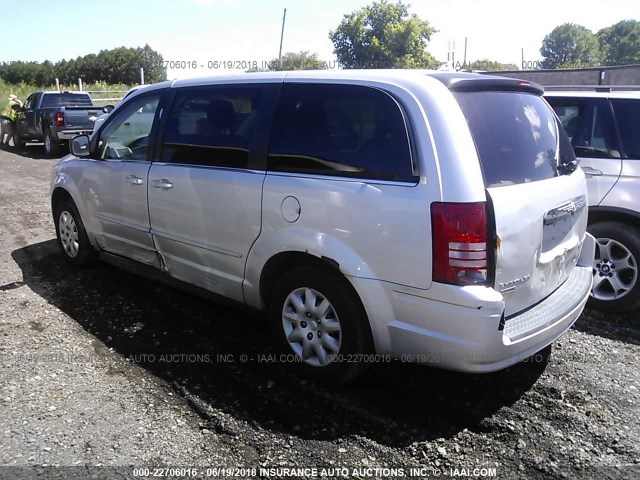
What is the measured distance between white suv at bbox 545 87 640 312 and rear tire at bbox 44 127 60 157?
48.4 feet

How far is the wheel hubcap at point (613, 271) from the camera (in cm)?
464

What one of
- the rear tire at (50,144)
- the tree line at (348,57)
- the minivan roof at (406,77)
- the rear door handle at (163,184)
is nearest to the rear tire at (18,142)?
the rear tire at (50,144)

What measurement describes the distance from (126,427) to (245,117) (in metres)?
2.11

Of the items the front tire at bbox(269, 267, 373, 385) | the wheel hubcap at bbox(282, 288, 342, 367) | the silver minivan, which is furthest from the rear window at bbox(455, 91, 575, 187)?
the wheel hubcap at bbox(282, 288, 342, 367)

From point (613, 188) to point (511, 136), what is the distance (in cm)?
201

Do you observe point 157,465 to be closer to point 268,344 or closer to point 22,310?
point 268,344

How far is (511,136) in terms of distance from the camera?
3.15 meters

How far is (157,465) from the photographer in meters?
2.74

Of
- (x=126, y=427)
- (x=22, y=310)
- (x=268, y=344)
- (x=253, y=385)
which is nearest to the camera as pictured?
(x=126, y=427)

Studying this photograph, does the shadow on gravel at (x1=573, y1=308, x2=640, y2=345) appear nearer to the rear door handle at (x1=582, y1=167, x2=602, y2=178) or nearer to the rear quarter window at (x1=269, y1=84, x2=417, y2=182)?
the rear door handle at (x1=582, y1=167, x2=602, y2=178)

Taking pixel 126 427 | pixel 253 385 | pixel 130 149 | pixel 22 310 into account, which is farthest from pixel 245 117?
pixel 22 310

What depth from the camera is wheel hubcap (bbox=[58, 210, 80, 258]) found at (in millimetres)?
5594

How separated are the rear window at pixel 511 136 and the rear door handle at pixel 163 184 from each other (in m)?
2.28

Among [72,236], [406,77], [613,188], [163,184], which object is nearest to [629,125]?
[613,188]
